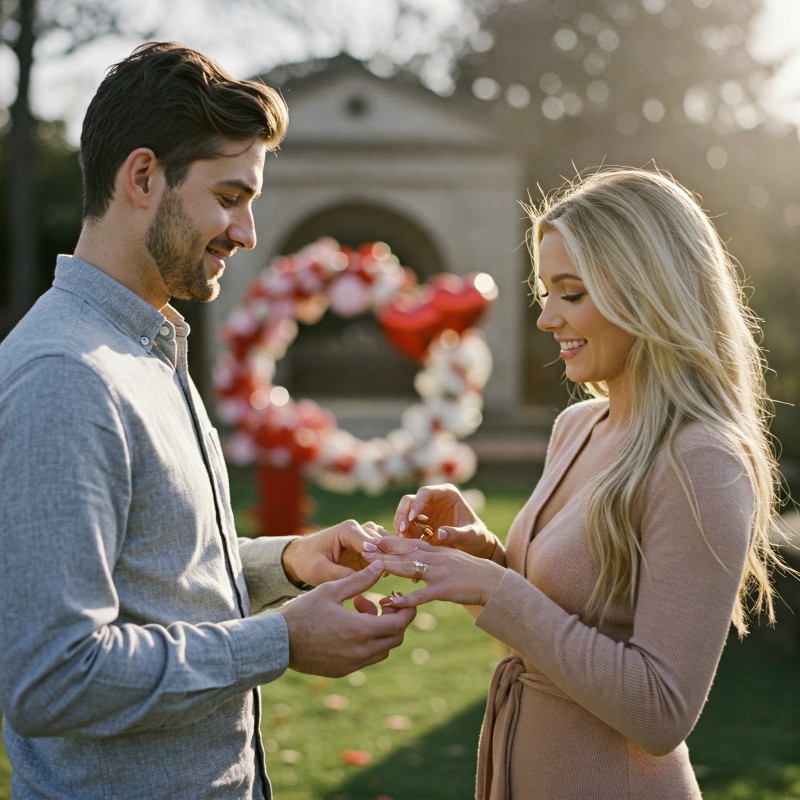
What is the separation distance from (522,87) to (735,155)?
7306mm

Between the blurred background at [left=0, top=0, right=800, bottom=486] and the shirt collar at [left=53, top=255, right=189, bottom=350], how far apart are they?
10.4 m

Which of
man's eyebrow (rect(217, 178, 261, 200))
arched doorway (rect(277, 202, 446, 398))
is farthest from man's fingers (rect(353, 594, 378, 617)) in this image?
arched doorway (rect(277, 202, 446, 398))

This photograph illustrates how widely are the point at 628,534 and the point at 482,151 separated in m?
17.7

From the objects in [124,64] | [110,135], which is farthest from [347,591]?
[124,64]

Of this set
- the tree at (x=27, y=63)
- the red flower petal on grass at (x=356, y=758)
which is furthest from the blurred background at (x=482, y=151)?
the red flower petal on grass at (x=356, y=758)

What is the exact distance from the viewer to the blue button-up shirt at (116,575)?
1711 mm

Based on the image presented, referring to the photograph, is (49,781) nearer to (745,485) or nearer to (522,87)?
(745,485)

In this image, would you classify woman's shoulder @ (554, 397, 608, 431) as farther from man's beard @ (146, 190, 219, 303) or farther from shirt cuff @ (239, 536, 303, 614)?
man's beard @ (146, 190, 219, 303)

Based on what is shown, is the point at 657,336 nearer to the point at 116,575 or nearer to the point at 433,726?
the point at 116,575

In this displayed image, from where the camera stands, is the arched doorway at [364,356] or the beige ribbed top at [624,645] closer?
the beige ribbed top at [624,645]

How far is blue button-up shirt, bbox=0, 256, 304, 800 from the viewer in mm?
1711

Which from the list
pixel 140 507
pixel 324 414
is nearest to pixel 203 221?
pixel 140 507

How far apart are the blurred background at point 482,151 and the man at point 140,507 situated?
33.9 feet

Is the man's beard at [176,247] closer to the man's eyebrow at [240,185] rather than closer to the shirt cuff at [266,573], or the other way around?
the man's eyebrow at [240,185]
